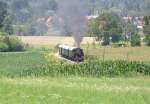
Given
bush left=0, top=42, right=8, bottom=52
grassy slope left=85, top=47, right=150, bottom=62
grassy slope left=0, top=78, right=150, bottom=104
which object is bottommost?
bush left=0, top=42, right=8, bottom=52

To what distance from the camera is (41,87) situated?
15.1 m

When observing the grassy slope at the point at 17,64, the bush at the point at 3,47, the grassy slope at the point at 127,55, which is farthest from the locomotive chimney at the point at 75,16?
the grassy slope at the point at 17,64

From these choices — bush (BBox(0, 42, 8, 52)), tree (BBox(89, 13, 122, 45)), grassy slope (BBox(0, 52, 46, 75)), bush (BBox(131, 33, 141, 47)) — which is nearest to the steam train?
grassy slope (BBox(0, 52, 46, 75))

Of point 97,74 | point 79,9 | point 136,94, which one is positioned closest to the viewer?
point 136,94

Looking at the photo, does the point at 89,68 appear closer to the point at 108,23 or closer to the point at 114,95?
the point at 114,95

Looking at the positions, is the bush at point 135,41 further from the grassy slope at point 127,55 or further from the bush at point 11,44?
the grassy slope at point 127,55

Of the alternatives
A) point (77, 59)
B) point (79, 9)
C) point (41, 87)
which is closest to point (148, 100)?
point (41, 87)

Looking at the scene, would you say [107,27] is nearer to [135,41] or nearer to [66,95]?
[135,41]

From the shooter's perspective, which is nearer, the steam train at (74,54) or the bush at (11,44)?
the steam train at (74,54)

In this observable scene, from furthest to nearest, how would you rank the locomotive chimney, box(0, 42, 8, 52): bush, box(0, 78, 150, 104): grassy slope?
the locomotive chimney → box(0, 42, 8, 52): bush → box(0, 78, 150, 104): grassy slope

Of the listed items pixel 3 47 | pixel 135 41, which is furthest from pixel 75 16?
pixel 3 47

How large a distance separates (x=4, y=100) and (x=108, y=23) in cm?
9582

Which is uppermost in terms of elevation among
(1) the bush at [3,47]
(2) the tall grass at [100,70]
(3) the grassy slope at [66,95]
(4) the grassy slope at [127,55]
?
(3) the grassy slope at [66,95]

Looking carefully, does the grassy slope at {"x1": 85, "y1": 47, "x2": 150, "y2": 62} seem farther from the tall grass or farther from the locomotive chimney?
the locomotive chimney
